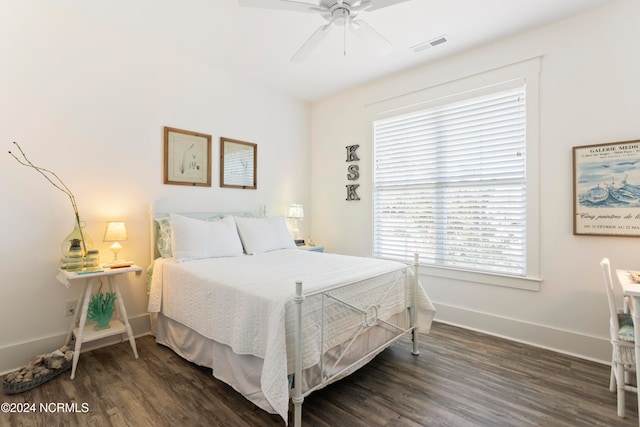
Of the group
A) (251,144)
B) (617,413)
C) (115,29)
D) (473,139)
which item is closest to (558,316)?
(617,413)

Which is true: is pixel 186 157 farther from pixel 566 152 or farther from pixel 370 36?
pixel 566 152

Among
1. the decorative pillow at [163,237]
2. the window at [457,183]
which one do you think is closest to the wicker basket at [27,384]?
the decorative pillow at [163,237]

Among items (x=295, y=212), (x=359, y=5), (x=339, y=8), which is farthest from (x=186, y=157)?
(x=359, y=5)

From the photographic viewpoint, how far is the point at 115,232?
8.68 ft

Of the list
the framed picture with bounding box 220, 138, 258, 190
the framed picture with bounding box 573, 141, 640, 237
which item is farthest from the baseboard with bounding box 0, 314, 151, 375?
the framed picture with bounding box 573, 141, 640, 237

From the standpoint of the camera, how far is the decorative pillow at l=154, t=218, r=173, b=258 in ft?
9.63

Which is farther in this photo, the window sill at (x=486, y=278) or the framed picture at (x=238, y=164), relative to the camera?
the framed picture at (x=238, y=164)

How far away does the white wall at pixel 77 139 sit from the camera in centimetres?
238

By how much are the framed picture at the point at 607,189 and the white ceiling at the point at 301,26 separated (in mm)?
1194

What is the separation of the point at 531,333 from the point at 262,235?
108 inches

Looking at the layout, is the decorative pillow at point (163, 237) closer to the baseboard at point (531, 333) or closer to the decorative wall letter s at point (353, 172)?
the decorative wall letter s at point (353, 172)

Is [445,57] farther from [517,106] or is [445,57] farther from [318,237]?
[318,237]

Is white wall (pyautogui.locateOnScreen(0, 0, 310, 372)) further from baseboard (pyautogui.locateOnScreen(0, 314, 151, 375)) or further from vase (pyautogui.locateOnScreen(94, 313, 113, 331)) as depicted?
vase (pyautogui.locateOnScreen(94, 313, 113, 331))

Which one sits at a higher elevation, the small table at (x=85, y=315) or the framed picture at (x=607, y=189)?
the framed picture at (x=607, y=189)
